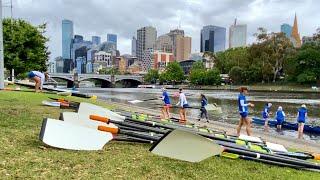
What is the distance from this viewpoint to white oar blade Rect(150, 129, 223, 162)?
25.7 ft

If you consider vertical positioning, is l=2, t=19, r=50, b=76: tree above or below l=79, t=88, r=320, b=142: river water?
above

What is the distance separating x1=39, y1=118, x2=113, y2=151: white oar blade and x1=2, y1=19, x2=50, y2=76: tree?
130ft

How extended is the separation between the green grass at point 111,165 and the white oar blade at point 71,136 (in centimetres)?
18

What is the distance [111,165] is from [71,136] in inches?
63.0

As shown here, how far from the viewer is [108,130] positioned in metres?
9.13

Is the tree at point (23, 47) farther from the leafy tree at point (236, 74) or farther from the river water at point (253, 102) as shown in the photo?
the leafy tree at point (236, 74)

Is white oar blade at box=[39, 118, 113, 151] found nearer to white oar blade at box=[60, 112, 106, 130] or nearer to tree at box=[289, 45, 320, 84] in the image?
white oar blade at box=[60, 112, 106, 130]

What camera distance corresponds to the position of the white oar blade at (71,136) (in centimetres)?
828

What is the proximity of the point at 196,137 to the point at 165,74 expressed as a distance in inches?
6416

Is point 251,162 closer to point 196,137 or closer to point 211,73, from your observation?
point 196,137

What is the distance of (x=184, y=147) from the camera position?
→ 795 cm

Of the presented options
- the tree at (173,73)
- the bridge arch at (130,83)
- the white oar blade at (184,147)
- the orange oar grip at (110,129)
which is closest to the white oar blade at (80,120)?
the orange oar grip at (110,129)

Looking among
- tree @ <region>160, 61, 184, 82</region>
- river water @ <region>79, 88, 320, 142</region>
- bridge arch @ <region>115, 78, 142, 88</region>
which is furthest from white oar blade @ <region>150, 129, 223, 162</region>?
bridge arch @ <region>115, 78, 142, 88</region>

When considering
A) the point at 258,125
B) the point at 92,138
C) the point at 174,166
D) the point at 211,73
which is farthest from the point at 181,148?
the point at 211,73
